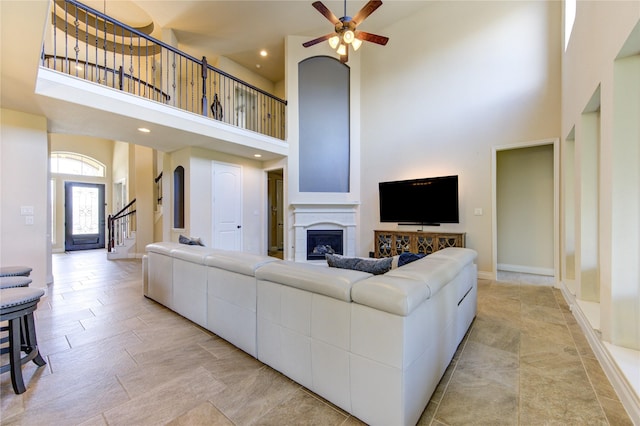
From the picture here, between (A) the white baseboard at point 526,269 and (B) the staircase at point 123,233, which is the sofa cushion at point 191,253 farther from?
(B) the staircase at point 123,233

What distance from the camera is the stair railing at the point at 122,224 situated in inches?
289

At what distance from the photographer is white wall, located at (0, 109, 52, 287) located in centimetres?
353

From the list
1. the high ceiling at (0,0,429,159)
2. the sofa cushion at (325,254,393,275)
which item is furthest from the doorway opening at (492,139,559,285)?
the sofa cushion at (325,254,393,275)

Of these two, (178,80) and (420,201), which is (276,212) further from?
(420,201)

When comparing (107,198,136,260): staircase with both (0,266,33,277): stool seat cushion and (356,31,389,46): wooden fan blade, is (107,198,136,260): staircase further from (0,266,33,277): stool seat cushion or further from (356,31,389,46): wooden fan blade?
(356,31,389,46): wooden fan blade

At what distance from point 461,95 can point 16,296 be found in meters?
6.23

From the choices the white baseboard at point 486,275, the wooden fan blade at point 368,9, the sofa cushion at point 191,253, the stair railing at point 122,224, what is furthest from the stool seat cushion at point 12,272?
the white baseboard at point 486,275

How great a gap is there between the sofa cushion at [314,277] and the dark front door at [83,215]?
10.0m

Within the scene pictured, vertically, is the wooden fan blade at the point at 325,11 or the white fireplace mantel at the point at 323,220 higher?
the wooden fan blade at the point at 325,11

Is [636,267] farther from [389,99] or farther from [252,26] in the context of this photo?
[252,26]

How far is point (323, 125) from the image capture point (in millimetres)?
6094

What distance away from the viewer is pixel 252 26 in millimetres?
5676

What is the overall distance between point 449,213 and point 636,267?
9.87 feet

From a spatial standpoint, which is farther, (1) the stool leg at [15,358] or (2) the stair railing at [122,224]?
(2) the stair railing at [122,224]
